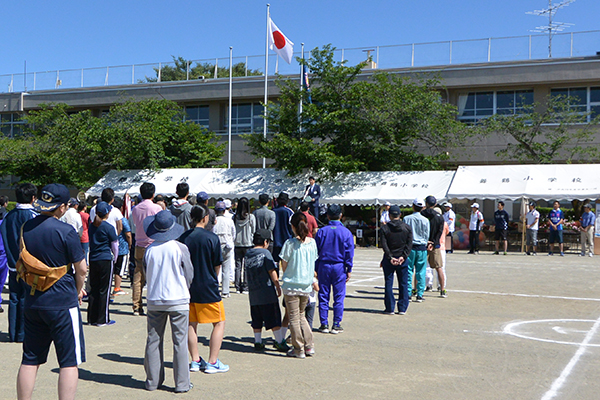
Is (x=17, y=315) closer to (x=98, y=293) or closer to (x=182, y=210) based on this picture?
(x=98, y=293)

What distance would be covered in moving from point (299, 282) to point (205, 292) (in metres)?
1.20

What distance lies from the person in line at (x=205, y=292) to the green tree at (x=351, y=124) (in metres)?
20.7

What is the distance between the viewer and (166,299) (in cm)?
561

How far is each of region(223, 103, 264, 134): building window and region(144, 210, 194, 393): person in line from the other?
3452 cm

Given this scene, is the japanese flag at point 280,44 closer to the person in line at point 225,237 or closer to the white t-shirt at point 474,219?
the white t-shirt at point 474,219

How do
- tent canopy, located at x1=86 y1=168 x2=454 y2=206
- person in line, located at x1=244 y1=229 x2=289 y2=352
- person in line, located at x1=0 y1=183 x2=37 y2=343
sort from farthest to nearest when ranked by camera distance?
tent canopy, located at x1=86 y1=168 x2=454 y2=206
person in line, located at x1=0 y1=183 x2=37 y2=343
person in line, located at x1=244 y1=229 x2=289 y2=352

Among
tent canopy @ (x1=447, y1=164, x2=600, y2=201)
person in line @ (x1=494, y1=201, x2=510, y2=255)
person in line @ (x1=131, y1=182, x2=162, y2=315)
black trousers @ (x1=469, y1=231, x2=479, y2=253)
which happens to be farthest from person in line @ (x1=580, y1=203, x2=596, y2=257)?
person in line @ (x1=131, y1=182, x2=162, y2=315)

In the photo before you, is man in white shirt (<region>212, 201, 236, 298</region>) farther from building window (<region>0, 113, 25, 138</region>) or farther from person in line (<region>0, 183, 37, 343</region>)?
building window (<region>0, 113, 25, 138</region>)

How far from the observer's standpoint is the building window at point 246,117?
1583 inches

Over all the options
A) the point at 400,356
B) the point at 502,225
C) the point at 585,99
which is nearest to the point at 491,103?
the point at 585,99

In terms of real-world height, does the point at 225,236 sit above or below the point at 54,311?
above

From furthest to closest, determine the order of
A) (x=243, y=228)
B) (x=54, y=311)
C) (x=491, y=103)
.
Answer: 1. (x=491, y=103)
2. (x=243, y=228)
3. (x=54, y=311)

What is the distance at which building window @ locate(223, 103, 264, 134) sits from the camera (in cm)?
4022

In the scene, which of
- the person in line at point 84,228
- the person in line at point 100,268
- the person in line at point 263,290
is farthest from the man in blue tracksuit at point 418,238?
the person in line at point 84,228
